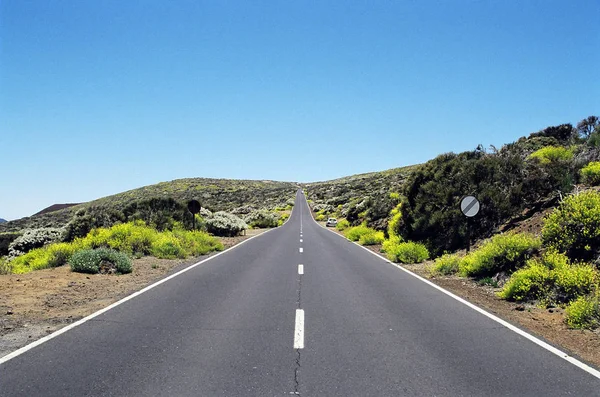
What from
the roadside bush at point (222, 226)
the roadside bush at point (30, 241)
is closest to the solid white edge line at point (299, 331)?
the roadside bush at point (30, 241)

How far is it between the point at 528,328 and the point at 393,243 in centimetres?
1352

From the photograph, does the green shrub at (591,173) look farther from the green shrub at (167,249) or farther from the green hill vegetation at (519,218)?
the green shrub at (167,249)

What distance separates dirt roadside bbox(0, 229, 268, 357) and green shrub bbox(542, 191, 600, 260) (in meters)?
10.3

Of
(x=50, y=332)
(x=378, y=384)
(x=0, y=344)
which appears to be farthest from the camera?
(x=50, y=332)

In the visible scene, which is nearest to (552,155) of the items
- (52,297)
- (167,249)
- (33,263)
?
(167,249)

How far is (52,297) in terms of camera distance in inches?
358

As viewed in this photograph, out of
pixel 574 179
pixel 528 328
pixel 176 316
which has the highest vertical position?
pixel 574 179

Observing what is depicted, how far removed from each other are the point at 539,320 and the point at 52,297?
9.64 meters

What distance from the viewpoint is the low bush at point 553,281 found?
8320 mm

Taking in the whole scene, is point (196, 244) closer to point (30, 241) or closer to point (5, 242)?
point (30, 241)

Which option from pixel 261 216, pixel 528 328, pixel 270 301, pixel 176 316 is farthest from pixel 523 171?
pixel 261 216

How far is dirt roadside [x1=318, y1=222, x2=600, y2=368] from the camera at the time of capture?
6.01 metres

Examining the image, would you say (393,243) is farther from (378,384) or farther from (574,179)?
(378,384)

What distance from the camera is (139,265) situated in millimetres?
14398
